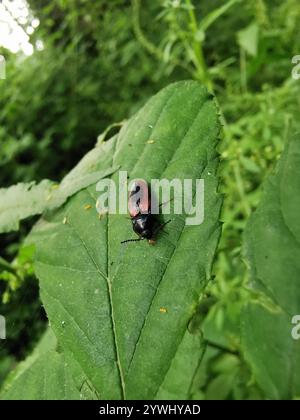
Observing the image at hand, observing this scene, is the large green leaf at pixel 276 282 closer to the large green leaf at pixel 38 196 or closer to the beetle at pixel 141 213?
the beetle at pixel 141 213

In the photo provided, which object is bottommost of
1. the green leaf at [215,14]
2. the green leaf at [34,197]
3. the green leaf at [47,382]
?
the green leaf at [47,382]

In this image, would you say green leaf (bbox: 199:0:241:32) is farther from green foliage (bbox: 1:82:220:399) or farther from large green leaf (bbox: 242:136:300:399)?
large green leaf (bbox: 242:136:300:399)

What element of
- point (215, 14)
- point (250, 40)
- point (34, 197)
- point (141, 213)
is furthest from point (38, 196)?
point (250, 40)

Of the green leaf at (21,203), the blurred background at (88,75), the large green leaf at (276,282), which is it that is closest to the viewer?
the large green leaf at (276,282)

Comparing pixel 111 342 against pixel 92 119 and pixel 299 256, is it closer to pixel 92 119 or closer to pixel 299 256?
pixel 299 256

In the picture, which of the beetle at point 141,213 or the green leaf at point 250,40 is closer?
the beetle at point 141,213

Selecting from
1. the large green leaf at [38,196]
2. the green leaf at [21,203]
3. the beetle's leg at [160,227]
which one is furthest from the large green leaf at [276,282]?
the green leaf at [21,203]

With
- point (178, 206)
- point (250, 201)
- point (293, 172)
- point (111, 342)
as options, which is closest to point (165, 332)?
point (111, 342)

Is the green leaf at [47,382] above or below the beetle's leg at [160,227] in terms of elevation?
below
